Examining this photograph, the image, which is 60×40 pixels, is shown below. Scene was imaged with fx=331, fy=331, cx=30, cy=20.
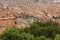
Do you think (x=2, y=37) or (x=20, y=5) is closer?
(x=2, y=37)

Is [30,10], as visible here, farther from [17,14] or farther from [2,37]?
[2,37]

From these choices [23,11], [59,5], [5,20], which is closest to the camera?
[5,20]

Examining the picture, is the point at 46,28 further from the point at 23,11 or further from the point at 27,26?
the point at 23,11

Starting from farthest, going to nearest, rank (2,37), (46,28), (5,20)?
(5,20)
(46,28)
(2,37)

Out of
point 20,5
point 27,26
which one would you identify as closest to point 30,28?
point 27,26

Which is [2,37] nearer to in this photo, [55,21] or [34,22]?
[34,22]

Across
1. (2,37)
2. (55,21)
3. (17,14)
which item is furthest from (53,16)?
(2,37)

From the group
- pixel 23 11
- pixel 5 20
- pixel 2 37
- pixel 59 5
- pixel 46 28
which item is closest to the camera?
pixel 2 37

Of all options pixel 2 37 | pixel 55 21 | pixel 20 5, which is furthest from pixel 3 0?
pixel 2 37

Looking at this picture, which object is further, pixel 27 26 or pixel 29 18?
pixel 29 18
